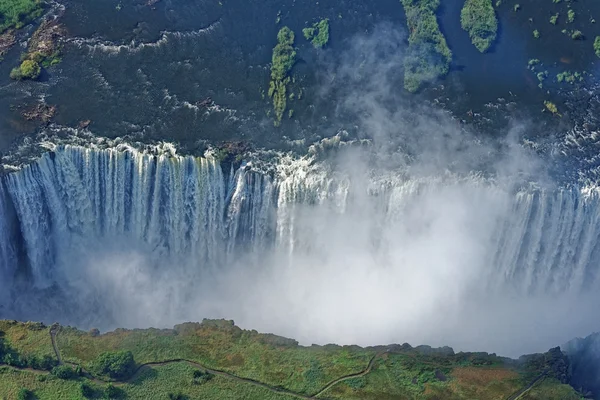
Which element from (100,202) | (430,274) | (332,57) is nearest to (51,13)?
(100,202)

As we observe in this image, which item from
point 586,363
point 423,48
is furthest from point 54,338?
point 423,48

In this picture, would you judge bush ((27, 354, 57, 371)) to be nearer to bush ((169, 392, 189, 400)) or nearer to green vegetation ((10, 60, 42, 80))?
bush ((169, 392, 189, 400))

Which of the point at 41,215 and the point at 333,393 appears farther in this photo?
the point at 41,215

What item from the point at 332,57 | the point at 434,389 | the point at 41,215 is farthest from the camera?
the point at 332,57

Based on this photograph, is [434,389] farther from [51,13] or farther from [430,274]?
[51,13]

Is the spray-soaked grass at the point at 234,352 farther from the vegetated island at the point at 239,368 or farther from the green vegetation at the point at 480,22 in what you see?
the green vegetation at the point at 480,22

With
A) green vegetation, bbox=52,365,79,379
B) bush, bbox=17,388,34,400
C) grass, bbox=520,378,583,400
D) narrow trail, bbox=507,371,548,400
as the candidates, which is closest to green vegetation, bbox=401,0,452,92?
narrow trail, bbox=507,371,548,400
